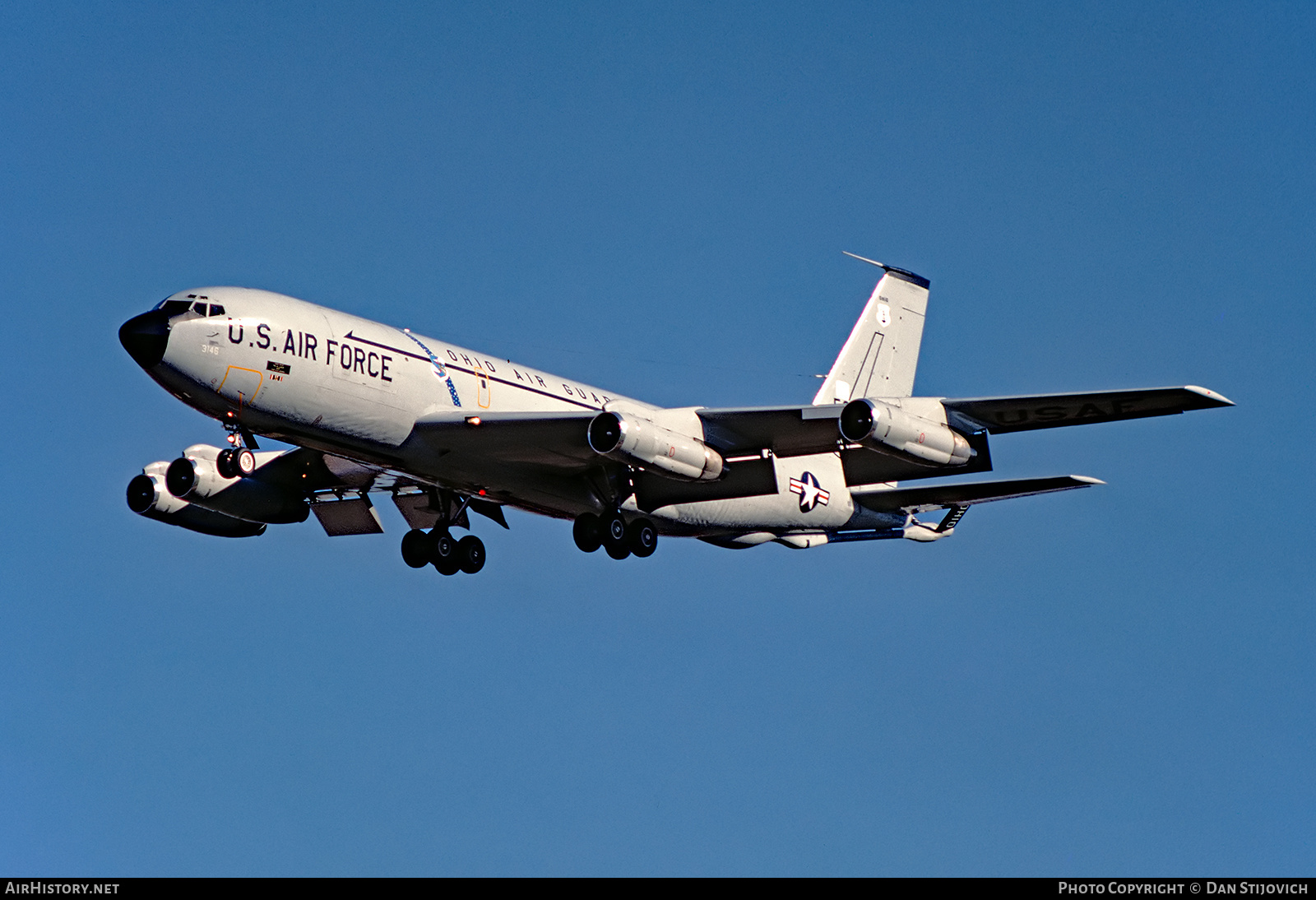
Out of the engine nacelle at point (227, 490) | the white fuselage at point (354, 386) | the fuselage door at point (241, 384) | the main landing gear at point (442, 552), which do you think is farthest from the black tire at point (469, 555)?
the fuselage door at point (241, 384)

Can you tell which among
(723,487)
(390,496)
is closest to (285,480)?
(390,496)

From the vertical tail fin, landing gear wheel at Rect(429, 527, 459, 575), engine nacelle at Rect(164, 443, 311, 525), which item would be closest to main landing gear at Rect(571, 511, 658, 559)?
landing gear wheel at Rect(429, 527, 459, 575)

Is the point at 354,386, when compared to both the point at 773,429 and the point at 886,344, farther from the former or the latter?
the point at 886,344

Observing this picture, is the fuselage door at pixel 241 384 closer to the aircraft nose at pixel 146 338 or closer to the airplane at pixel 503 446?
the airplane at pixel 503 446

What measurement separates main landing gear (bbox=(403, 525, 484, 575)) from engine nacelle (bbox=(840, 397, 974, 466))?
35.1ft

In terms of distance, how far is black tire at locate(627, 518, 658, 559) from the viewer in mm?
38625

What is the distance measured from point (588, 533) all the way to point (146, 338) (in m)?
11.0

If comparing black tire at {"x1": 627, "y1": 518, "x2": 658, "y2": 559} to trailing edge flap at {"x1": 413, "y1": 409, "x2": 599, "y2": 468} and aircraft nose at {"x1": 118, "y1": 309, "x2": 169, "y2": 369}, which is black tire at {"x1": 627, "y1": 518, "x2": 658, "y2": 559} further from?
aircraft nose at {"x1": 118, "y1": 309, "x2": 169, "y2": 369}

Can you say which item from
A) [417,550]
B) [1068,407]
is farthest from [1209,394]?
[417,550]

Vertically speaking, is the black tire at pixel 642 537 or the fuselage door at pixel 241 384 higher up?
the black tire at pixel 642 537

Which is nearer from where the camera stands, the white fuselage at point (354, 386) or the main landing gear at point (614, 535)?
the white fuselage at point (354, 386)

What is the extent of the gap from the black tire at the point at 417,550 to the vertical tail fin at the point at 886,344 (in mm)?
11811

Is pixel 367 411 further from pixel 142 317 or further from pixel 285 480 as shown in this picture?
pixel 285 480

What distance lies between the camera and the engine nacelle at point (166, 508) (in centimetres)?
4153
